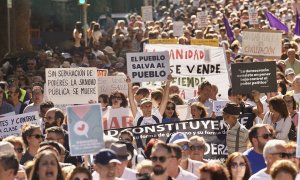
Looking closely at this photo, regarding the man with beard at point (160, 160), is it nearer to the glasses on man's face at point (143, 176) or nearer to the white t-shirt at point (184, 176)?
the glasses on man's face at point (143, 176)

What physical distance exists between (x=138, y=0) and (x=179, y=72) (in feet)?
91.4

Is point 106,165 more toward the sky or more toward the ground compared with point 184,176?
more toward the sky

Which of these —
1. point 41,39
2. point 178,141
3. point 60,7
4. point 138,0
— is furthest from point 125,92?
point 138,0

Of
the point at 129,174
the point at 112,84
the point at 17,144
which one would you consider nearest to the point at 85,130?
the point at 17,144

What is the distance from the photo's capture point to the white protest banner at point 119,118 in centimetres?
1728

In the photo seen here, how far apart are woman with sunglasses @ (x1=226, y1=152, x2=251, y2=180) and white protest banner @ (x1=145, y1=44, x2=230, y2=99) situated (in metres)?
8.40

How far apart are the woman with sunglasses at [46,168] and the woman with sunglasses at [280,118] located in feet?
14.4

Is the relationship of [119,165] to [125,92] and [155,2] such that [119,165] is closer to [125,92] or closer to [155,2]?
[125,92]

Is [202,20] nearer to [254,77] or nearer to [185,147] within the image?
[254,77]

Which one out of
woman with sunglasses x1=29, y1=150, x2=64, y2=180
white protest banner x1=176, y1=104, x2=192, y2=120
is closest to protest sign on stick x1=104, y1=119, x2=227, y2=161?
white protest banner x1=176, y1=104, x2=192, y2=120

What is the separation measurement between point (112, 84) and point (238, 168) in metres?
7.74

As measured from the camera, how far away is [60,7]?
1618 inches

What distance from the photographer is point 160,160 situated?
1095 cm

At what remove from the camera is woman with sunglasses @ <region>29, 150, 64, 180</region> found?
35.4 ft
